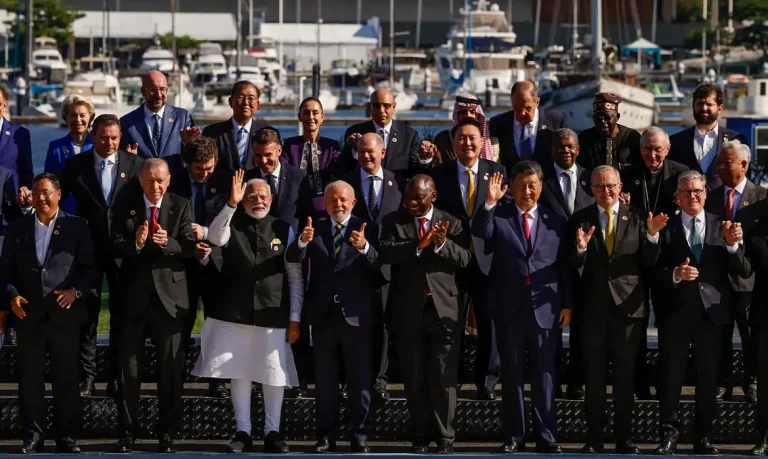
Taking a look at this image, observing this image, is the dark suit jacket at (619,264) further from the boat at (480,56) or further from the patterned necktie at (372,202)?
the boat at (480,56)

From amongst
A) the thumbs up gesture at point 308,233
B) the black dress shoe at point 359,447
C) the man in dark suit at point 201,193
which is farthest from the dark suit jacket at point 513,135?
the black dress shoe at point 359,447

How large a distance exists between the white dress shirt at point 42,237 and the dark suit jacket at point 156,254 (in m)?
0.38

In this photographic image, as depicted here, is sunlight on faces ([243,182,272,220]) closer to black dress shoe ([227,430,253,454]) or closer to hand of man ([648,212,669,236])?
black dress shoe ([227,430,253,454])

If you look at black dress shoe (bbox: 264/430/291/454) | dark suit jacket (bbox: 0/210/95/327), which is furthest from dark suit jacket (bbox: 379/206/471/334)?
dark suit jacket (bbox: 0/210/95/327)

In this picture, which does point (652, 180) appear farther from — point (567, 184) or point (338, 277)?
point (338, 277)

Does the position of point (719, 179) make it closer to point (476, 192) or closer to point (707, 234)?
point (707, 234)

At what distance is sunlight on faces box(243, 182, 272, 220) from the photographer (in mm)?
9234

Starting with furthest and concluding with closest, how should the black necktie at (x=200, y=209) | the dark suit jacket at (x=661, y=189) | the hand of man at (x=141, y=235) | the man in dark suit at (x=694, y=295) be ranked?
the dark suit jacket at (x=661, y=189)
the black necktie at (x=200, y=209)
the man in dark suit at (x=694, y=295)
the hand of man at (x=141, y=235)

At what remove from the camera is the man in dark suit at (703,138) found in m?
10.0

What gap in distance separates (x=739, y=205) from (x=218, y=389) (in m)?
3.59

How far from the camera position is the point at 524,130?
10.4 metres

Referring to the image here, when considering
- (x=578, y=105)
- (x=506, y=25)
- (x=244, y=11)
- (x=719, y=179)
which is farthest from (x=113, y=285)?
(x=244, y=11)

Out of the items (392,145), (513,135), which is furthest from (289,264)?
(513,135)

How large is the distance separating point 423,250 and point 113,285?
2.03 m
